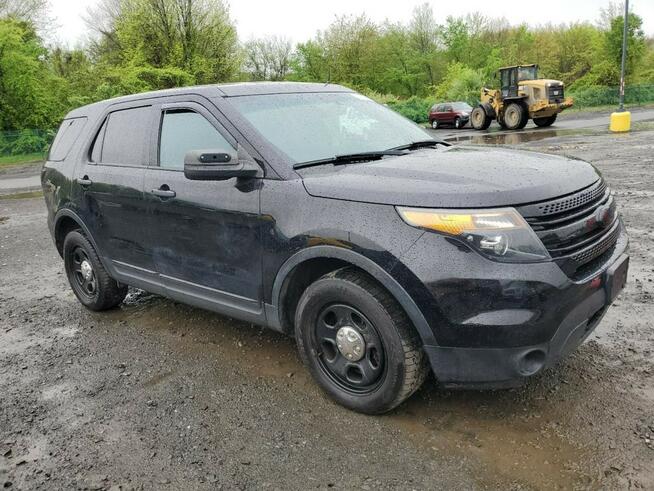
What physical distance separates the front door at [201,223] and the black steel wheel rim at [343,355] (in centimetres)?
47

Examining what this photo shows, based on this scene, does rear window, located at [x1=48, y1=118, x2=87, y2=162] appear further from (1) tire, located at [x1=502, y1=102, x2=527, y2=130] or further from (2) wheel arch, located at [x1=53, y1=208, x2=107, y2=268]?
(1) tire, located at [x1=502, y1=102, x2=527, y2=130]

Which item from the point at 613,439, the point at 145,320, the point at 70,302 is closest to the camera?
the point at 613,439

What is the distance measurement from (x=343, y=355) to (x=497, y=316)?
916mm

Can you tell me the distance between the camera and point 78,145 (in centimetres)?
485

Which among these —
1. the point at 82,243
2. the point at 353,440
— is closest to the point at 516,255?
the point at 353,440

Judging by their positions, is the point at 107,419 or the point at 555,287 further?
the point at 107,419

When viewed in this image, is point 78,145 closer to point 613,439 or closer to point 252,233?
point 252,233

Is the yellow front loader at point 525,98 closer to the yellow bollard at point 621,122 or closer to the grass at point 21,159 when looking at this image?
the yellow bollard at point 621,122

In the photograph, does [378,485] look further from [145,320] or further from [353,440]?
[145,320]

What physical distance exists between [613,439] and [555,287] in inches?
33.0

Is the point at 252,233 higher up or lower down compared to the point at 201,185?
lower down

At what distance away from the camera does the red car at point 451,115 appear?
3084 cm

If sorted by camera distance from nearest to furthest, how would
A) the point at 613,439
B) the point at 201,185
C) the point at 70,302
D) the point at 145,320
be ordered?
the point at 613,439 → the point at 201,185 → the point at 145,320 → the point at 70,302

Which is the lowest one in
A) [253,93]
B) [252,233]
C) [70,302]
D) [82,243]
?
[70,302]
